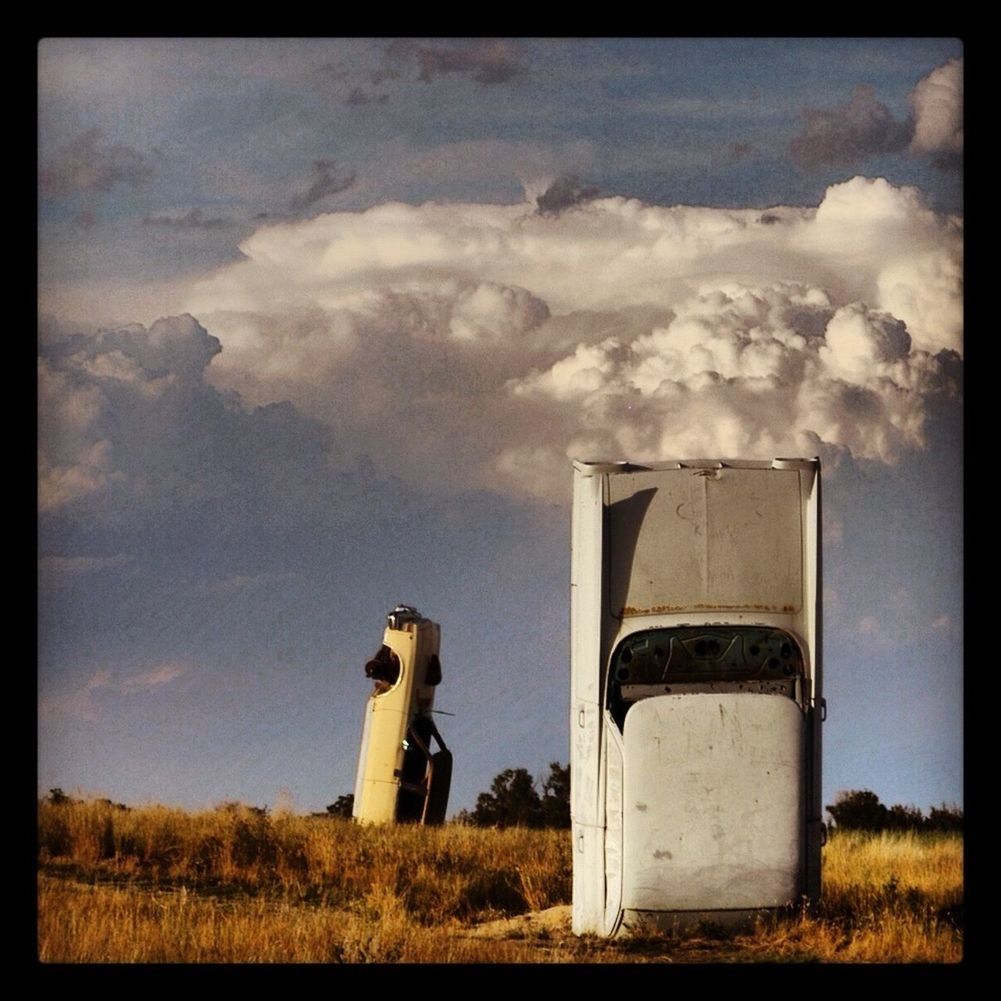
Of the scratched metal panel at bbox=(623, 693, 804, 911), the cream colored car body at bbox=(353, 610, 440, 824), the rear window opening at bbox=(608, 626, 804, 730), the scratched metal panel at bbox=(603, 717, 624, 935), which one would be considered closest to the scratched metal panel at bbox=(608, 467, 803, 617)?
the rear window opening at bbox=(608, 626, 804, 730)

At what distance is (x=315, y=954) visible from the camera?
9984 millimetres

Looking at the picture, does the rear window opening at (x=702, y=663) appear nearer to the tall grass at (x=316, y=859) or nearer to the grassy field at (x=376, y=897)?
the grassy field at (x=376, y=897)

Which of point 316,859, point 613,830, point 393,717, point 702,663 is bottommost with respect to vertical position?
point 316,859

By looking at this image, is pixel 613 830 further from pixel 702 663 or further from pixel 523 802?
pixel 523 802

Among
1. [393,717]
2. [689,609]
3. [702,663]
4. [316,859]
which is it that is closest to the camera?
[689,609]

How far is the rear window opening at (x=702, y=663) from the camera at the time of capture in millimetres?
10508

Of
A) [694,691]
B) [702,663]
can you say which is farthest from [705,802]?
[702,663]

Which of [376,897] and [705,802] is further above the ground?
[705,802]

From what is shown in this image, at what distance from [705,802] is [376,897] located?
266 cm

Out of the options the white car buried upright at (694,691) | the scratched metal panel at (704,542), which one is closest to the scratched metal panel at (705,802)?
the white car buried upright at (694,691)

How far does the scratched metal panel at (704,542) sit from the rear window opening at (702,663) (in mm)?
157

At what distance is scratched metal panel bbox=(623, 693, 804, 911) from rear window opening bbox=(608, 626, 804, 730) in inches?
13.3

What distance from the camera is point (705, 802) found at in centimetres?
1013
